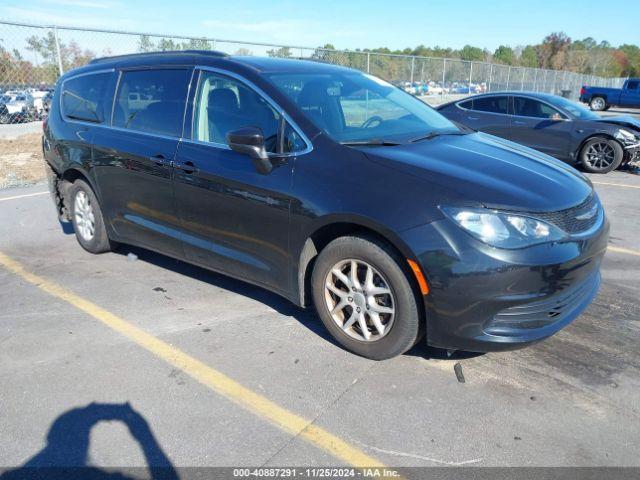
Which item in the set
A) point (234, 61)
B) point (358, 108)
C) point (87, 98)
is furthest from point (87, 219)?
point (358, 108)

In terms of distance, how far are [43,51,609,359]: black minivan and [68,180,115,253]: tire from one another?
0.32 m

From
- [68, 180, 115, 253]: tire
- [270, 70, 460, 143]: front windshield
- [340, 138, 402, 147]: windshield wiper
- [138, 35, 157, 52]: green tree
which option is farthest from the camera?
[138, 35, 157, 52]: green tree

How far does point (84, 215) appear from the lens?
17.2 ft

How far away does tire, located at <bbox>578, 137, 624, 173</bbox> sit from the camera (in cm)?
988

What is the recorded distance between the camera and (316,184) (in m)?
3.19

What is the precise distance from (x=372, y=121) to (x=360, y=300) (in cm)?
142

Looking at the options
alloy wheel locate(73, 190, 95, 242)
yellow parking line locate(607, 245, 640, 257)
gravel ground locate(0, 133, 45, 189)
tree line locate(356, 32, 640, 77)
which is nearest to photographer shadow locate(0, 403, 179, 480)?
alloy wheel locate(73, 190, 95, 242)

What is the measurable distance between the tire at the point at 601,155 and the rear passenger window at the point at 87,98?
8.84 meters

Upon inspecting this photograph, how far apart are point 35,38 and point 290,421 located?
10.7 meters

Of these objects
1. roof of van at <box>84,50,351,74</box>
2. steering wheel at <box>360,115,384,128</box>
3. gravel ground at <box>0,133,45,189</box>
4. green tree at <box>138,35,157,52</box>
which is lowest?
gravel ground at <box>0,133,45,189</box>

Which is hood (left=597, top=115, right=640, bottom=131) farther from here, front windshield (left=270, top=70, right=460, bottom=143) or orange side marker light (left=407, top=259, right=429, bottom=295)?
orange side marker light (left=407, top=259, right=429, bottom=295)

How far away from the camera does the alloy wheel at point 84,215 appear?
5.14m

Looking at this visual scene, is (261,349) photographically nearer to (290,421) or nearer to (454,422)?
(290,421)

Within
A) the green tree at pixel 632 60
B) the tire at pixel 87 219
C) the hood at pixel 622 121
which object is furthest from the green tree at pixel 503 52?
the tire at pixel 87 219
